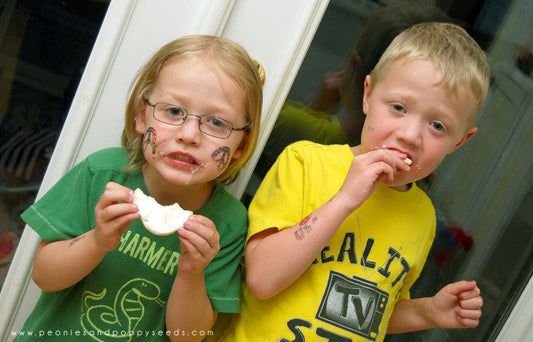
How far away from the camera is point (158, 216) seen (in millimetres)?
1011

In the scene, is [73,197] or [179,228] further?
[73,197]

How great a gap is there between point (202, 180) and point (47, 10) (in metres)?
0.60

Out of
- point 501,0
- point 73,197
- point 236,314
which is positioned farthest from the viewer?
point 501,0

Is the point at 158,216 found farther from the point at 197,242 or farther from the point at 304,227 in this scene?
the point at 304,227

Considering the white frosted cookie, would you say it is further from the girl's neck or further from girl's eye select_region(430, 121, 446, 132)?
girl's eye select_region(430, 121, 446, 132)

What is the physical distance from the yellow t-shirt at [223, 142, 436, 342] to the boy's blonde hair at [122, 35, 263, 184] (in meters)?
0.14

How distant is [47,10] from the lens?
1252mm

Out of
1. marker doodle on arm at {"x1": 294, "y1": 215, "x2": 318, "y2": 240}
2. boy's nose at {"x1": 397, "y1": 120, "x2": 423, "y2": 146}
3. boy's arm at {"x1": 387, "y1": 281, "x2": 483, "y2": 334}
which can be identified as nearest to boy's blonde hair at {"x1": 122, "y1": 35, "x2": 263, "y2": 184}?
marker doodle on arm at {"x1": 294, "y1": 215, "x2": 318, "y2": 240}

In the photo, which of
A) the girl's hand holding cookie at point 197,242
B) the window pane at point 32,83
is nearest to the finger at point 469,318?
the girl's hand holding cookie at point 197,242

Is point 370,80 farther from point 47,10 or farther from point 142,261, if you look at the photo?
point 47,10

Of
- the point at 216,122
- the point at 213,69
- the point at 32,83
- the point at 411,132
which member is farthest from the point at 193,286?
the point at 32,83

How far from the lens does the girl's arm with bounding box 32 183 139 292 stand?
0.98 m

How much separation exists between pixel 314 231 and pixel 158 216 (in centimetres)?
33

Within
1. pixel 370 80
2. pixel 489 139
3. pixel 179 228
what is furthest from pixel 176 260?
pixel 489 139
